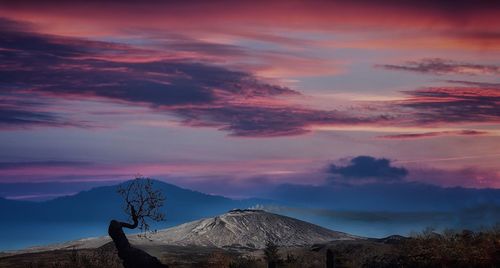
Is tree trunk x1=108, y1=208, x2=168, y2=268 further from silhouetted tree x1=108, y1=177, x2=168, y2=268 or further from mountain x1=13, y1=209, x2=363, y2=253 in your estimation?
mountain x1=13, y1=209, x2=363, y2=253

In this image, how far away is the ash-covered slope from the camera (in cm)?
18238

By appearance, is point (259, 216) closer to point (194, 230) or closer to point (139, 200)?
point (194, 230)

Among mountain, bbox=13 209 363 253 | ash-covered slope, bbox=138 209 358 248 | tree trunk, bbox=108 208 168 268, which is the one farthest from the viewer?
ash-covered slope, bbox=138 209 358 248

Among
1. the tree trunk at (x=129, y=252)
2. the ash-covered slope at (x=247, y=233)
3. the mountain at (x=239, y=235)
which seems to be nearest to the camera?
the tree trunk at (x=129, y=252)

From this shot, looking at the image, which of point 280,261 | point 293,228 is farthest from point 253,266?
point 293,228

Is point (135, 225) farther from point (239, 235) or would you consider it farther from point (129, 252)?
point (239, 235)

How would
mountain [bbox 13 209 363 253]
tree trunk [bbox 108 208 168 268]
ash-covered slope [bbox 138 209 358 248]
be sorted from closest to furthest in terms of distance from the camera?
tree trunk [bbox 108 208 168 268], mountain [bbox 13 209 363 253], ash-covered slope [bbox 138 209 358 248]

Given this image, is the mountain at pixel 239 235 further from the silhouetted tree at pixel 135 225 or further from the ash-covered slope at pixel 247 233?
the silhouetted tree at pixel 135 225

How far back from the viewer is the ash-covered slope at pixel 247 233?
598 ft

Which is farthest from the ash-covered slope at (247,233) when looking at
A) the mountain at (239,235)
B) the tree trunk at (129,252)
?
the tree trunk at (129,252)

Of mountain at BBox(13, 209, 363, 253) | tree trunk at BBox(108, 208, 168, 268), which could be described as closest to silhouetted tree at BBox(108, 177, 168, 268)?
tree trunk at BBox(108, 208, 168, 268)

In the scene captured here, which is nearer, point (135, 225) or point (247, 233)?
point (135, 225)

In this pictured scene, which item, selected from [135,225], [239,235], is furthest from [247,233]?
[135,225]

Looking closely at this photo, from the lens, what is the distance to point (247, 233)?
186m
